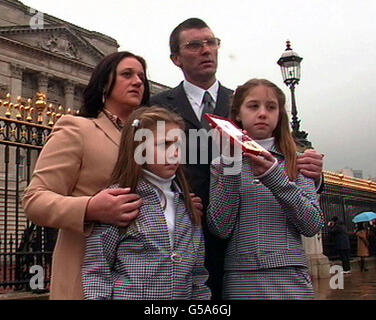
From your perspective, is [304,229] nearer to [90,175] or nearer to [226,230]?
[226,230]

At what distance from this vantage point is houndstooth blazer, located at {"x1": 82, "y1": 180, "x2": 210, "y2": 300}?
67.3 inches

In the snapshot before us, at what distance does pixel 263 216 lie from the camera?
6.73 ft

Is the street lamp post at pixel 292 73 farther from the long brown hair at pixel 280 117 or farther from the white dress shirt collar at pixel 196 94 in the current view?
the long brown hair at pixel 280 117

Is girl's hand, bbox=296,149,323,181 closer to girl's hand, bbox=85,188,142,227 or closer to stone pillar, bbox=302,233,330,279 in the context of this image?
girl's hand, bbox=85,188,142,227

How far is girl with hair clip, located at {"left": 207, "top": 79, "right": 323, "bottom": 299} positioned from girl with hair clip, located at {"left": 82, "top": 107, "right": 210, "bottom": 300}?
0.17 metres

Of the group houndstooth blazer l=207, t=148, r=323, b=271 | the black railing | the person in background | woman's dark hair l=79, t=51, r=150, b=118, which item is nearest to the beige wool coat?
woman's dark hair l=79, t=51, r=150, b=118

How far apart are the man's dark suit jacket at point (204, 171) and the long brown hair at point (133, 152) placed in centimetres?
33

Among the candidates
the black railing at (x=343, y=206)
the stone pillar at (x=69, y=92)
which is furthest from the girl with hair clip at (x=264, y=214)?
the stone pillar at (x=69, y=92)

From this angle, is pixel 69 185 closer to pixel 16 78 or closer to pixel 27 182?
pixel 27 182

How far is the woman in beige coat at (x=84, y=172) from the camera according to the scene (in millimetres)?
1794

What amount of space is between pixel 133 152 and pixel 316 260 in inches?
372

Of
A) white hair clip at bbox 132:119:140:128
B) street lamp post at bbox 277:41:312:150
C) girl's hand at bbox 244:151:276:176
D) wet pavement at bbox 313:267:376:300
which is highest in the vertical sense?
street lamp post at bbox 277:41:312:150
